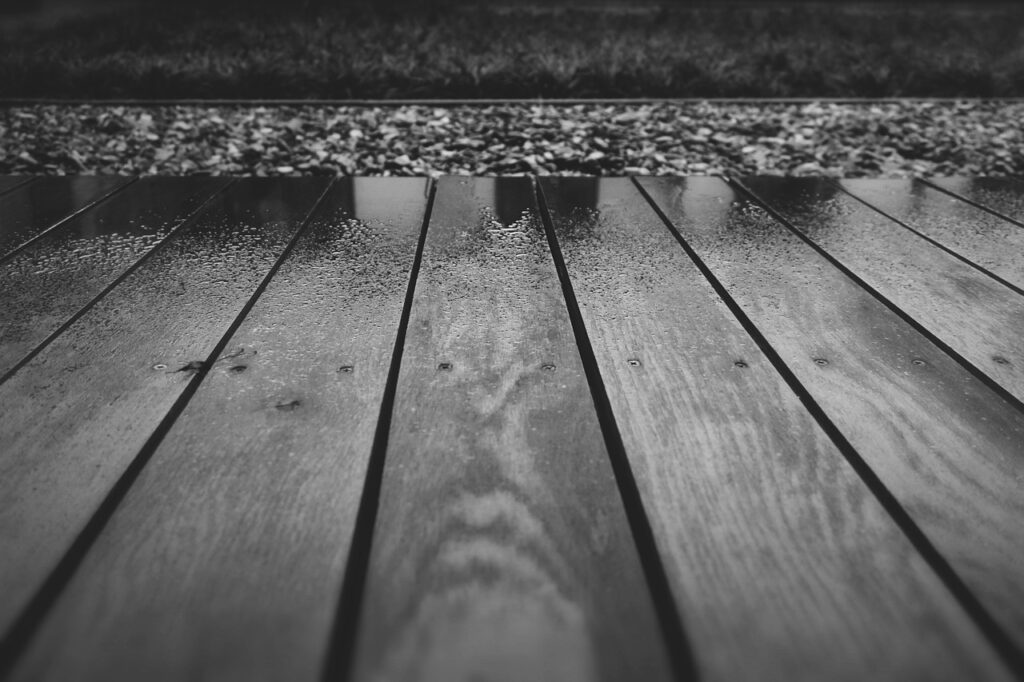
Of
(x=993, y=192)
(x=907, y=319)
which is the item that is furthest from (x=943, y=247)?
(x=993, y=192)

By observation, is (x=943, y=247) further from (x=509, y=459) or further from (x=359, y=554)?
(x=359, y=554)

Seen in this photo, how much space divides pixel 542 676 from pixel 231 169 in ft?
8.99

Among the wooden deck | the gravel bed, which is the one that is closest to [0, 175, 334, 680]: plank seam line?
the wooden deck

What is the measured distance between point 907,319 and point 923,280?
19 centimetres

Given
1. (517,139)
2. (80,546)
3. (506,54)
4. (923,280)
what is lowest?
(80,546)

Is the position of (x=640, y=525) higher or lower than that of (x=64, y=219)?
lower

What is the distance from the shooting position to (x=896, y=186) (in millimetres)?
1772

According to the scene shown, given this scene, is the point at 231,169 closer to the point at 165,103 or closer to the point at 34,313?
the point at 165,103

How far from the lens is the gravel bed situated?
9.43 ft

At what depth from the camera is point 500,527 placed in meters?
0.64

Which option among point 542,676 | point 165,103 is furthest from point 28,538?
point 165,103

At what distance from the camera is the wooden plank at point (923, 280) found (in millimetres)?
983

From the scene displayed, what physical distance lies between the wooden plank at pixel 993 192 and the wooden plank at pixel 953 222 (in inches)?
1.8

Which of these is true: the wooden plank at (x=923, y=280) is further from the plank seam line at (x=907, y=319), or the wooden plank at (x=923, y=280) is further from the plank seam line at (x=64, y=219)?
the plank seam line at (x=64, y=219)
